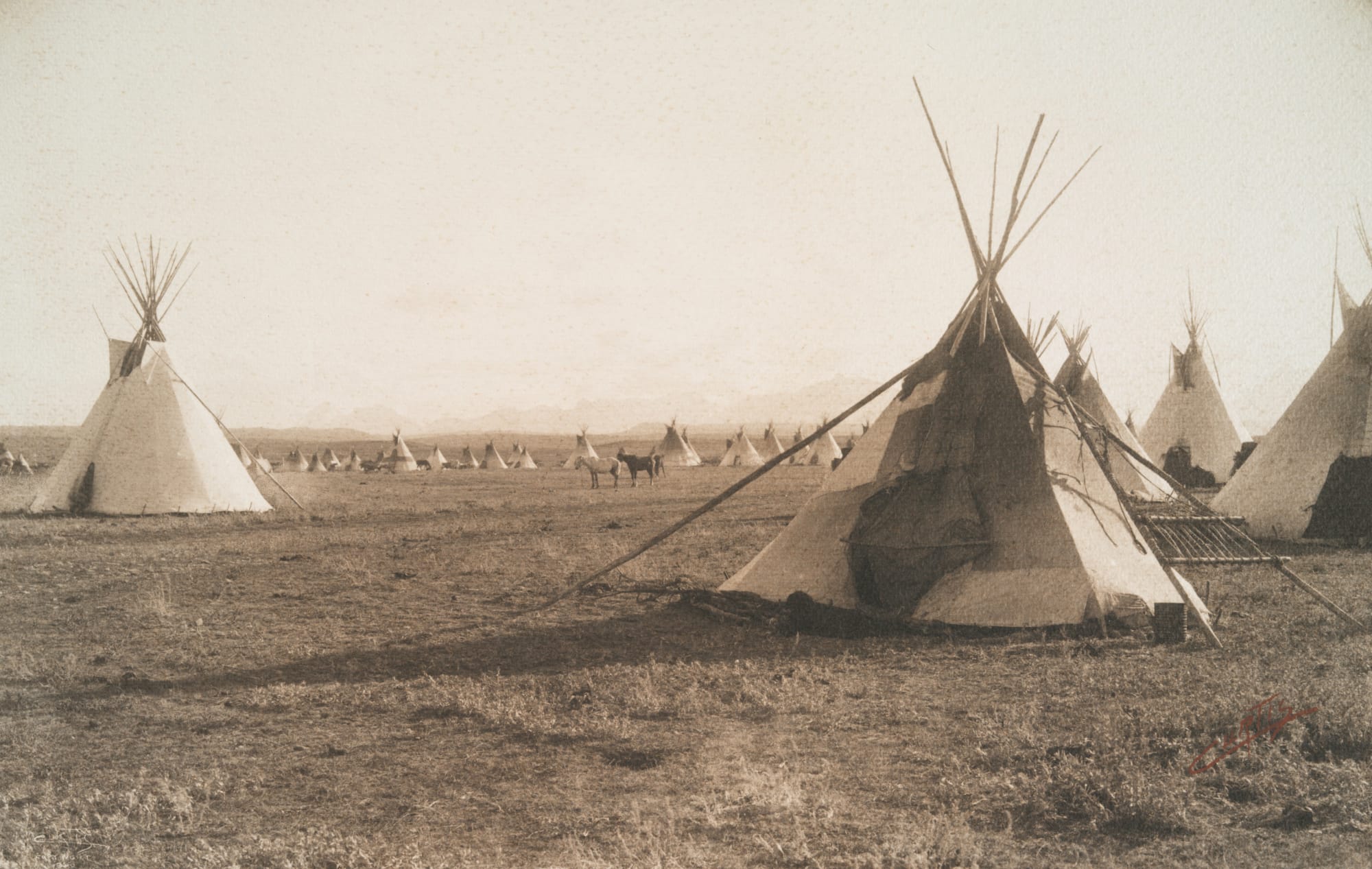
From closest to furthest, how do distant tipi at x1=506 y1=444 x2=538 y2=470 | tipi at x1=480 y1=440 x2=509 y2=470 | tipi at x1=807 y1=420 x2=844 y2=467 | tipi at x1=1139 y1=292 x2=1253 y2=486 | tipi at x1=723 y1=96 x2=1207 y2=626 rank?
tipi at x1=723 y1=96 x2=1207 y2=626
tipi at x1=1139 y1=292 x2=1253 y2=486
tipi at x1=807 y1=420 x2=844 y2=467
tipi at x1=480 y1=440 x2=509 y2=470
distant tipi at x1=506 y1=444 x2=538 y2=470

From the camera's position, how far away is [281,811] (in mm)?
3459

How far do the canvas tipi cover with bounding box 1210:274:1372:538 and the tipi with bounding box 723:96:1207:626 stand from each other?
20.2ft

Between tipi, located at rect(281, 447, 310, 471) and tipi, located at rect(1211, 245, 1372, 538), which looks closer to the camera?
tipi, located at rect(1211, 245, 1372, 538)

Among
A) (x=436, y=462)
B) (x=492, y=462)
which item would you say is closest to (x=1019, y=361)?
(x=492, y=462)

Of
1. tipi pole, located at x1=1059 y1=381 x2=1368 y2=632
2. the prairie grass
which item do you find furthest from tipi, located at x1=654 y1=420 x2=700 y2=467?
tipi pole, located at x1=1059 y1=381 x2=1368 y2=632

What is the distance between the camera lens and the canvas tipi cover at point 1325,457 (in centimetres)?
1066

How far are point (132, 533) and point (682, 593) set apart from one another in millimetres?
9826

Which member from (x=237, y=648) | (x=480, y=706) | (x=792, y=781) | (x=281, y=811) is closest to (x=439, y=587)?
(x=237, y=648)

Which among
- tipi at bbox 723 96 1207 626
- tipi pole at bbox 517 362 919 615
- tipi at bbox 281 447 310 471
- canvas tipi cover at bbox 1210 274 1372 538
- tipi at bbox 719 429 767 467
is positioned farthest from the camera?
tipi at bbox 281 447 310 471

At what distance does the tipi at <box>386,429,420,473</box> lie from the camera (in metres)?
44.2

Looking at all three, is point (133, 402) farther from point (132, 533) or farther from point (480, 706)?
point (480, 706)
